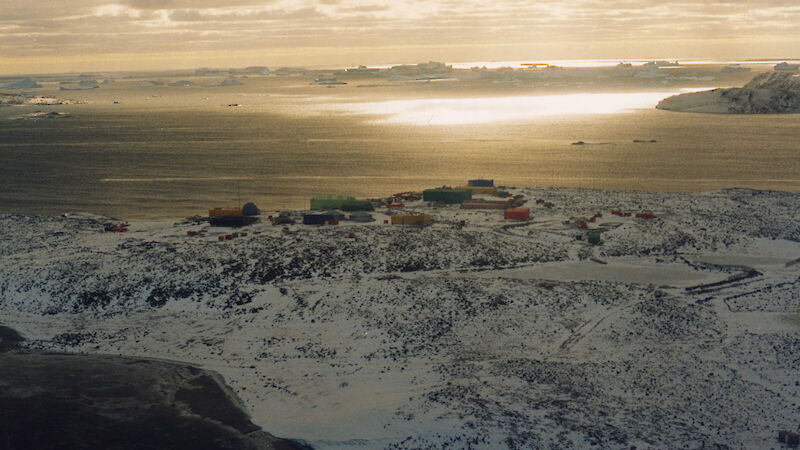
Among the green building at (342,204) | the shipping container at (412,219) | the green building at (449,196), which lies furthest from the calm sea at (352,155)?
the shipping container at (412,219)

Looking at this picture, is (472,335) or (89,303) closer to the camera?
(472,335)

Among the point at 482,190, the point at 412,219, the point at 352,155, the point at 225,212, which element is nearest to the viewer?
the point at 412,219

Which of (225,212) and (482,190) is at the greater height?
(482,190)

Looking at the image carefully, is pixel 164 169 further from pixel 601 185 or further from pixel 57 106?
pixel 57 106

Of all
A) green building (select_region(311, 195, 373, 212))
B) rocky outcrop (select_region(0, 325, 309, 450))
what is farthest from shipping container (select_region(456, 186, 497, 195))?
rocky outcrop (select_region(0, 325, 309, 450))

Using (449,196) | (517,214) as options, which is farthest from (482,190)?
(517,214)

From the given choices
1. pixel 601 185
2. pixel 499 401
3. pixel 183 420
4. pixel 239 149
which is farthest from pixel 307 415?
pixel 239 149

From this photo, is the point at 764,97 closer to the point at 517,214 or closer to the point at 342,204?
the point at 517,214
